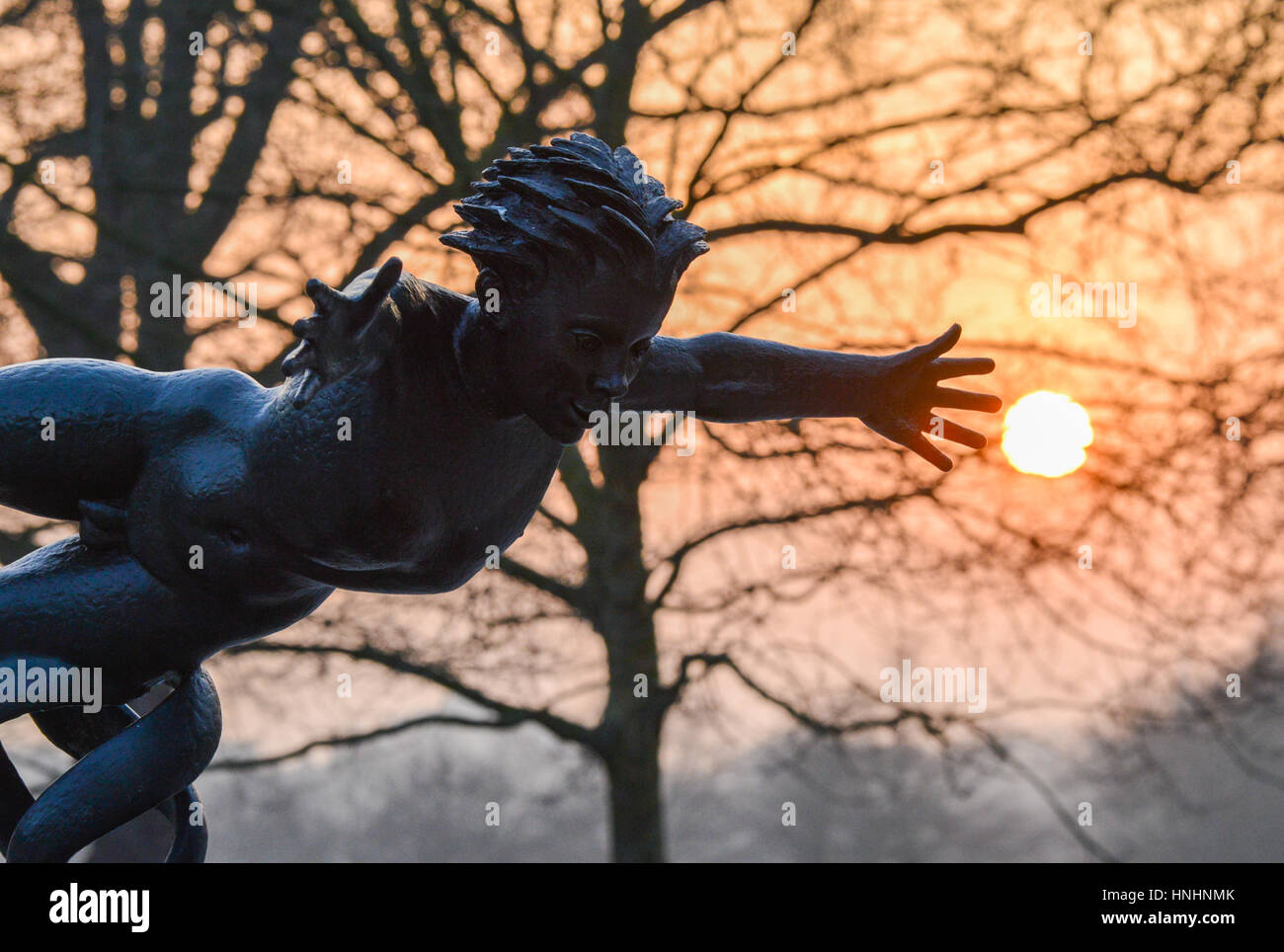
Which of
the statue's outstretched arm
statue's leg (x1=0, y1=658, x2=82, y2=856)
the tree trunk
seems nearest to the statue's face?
the statue's outstretched arm

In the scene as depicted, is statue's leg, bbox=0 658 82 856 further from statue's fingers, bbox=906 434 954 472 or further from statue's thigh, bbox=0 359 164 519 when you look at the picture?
statue's fingers, bbox=906 434 954 472

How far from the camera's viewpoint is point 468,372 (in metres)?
2.12

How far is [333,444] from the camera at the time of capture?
2.07m

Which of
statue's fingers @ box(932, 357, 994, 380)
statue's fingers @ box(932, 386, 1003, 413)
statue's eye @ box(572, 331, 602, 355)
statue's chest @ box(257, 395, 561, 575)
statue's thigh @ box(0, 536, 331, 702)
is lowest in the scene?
statue's thigh @ box(0, 536, 331, 702)

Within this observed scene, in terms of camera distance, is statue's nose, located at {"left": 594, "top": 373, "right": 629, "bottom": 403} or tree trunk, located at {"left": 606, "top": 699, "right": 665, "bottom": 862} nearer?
statue's nose, located at {"left": 594, "top": 373, "right": 629, "bottom": 403}

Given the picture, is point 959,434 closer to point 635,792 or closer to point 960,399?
point 960,399

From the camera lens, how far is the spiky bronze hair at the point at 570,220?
1939mm

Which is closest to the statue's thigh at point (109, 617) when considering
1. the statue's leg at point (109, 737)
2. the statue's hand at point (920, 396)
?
the statue's leg at point (109, 737)

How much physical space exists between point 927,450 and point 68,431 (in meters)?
1.47

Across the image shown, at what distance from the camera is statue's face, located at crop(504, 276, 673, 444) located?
1967 millimetres

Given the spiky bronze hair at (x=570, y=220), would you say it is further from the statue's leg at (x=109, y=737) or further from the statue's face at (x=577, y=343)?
the statue's leg at (x=109, y=737)

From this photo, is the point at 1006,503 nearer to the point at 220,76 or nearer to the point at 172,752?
the point at 220,76

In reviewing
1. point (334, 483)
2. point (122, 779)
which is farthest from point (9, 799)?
point (334, 483)

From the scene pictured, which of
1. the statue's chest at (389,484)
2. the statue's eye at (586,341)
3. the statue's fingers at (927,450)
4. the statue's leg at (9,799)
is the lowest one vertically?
the statue's leg at (9,799)
